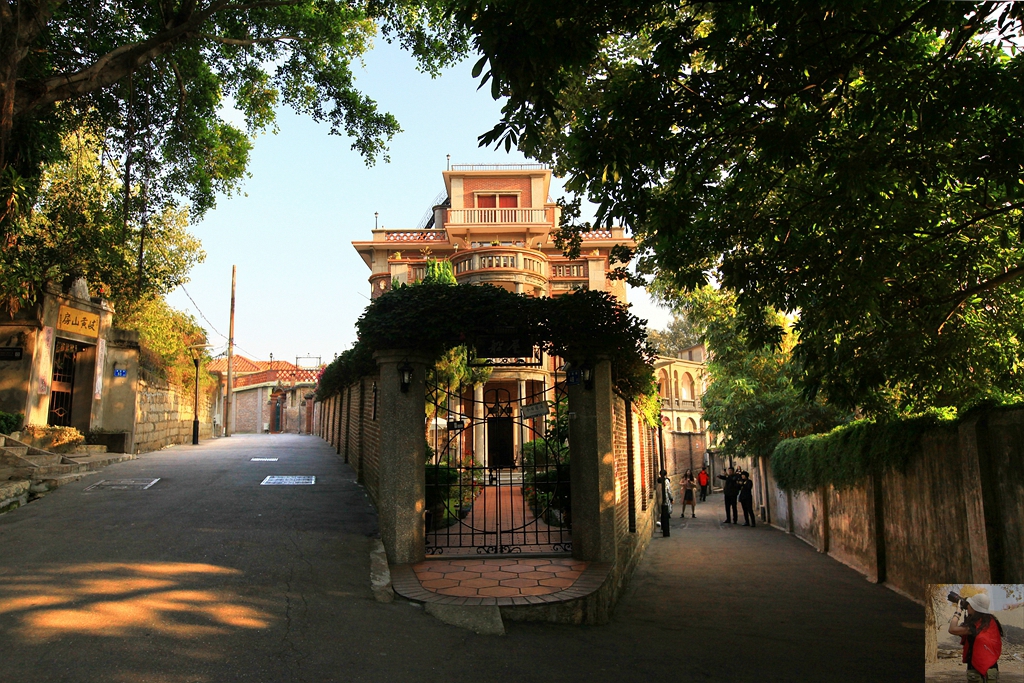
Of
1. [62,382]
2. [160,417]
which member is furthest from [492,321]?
[160,417]

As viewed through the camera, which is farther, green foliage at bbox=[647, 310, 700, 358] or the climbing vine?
green foliage at bbox=[647, 310, 700, 358]

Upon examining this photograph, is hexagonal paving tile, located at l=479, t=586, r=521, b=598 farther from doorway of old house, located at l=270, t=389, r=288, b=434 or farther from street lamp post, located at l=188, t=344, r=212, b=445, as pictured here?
doorway of old house, located at l=270, t=389, r=288, b=434

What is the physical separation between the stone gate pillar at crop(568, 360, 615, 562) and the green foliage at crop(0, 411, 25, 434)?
39.1 ft

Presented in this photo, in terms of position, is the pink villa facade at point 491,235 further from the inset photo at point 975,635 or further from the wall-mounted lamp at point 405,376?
the inset photo at point 975,635

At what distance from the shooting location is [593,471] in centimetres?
819

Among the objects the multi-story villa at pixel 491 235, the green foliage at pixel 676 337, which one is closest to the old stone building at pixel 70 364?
the multi-story villa at pixel 491 235

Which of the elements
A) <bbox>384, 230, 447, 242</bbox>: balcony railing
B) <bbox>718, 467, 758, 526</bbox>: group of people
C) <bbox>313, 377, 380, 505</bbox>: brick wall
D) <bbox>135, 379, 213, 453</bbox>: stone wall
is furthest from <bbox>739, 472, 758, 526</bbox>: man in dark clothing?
<bbox>384, 230, 447, 242</bbox>: balcony railing

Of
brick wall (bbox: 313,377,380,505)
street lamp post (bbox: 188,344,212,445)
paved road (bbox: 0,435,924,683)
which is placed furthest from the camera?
street lamp post (bbox: 188,344,212,445)

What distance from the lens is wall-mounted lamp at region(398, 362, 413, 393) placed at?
7898mm

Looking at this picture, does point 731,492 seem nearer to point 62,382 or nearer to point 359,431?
point 359,431

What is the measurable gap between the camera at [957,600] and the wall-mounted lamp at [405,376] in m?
5.84

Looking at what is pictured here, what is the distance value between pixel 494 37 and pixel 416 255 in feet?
105

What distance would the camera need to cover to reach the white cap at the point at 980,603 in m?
3.11

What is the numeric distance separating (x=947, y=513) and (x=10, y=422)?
16.4 m
